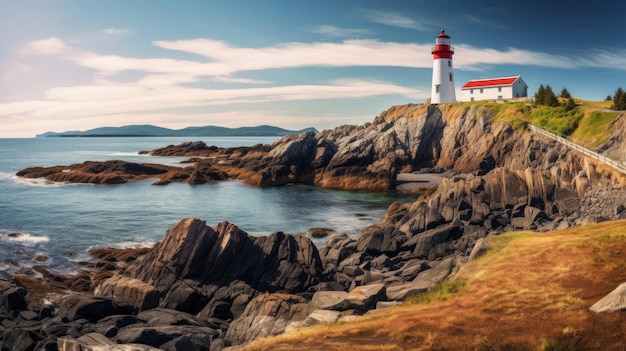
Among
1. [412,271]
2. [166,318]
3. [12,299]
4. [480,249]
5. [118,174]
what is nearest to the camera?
[166,318]

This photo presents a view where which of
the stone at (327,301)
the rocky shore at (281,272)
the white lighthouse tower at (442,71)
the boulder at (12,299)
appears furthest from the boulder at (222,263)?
the white lighthouse tower at (442,71)

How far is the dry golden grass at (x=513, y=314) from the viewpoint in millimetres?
13906

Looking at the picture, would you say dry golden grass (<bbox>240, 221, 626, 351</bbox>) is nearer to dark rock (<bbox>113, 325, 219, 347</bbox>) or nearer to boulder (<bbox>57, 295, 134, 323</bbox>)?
dark rock (<bbox>113, 325, 219, 347</bbox>)

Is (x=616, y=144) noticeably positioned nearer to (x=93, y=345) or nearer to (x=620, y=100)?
(x=620, y=100)

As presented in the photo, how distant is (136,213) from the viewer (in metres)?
58.2

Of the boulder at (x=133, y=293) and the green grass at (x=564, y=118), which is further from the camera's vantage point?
the green grass at (x=564, y=118)

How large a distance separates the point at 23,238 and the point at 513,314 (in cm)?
4357

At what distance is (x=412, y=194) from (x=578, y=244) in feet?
154

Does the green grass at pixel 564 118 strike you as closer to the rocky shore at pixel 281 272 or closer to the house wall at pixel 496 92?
the rocky shore at pixel 281 272

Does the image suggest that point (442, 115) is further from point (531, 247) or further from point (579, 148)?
point (531, 247)

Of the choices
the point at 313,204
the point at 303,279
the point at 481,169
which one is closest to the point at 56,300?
the point at 303,279

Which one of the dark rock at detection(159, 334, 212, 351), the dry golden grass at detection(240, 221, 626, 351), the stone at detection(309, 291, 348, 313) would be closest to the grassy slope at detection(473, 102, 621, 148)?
the dry golden grass at detection(240, 221, 626, 351)

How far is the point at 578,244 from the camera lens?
22.8 m

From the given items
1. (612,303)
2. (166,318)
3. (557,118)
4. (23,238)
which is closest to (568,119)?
(557,118)
